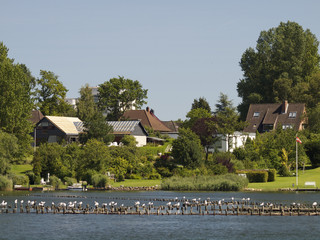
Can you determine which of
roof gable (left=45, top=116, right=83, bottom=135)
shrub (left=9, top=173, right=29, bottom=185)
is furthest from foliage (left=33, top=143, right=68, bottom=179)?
roof gable (left=45, top=116, right=83, bottom=135)

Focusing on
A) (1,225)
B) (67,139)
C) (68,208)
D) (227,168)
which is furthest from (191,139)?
(1,225)

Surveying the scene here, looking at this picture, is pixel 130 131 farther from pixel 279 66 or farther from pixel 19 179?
pixel 279 66

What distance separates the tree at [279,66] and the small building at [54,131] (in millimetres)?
46559

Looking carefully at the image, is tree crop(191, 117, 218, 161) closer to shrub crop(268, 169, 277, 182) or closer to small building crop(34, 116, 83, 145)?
shrub crop(268, 169, 277, 182)

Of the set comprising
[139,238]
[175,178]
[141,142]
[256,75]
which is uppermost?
[256,75]

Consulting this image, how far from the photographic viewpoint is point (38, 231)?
64.4 m

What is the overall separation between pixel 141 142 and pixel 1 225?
83702 millimetres

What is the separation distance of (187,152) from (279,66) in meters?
61.5

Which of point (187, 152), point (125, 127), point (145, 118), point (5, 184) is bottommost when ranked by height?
point (5, 184)

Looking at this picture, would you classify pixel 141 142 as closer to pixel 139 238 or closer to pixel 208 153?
pixel 208 153

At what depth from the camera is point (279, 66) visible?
174 meters

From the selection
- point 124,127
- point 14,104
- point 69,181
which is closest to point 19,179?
point 69,181

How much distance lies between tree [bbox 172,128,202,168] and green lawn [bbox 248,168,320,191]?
41.7ft

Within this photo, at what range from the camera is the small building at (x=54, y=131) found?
497ft
